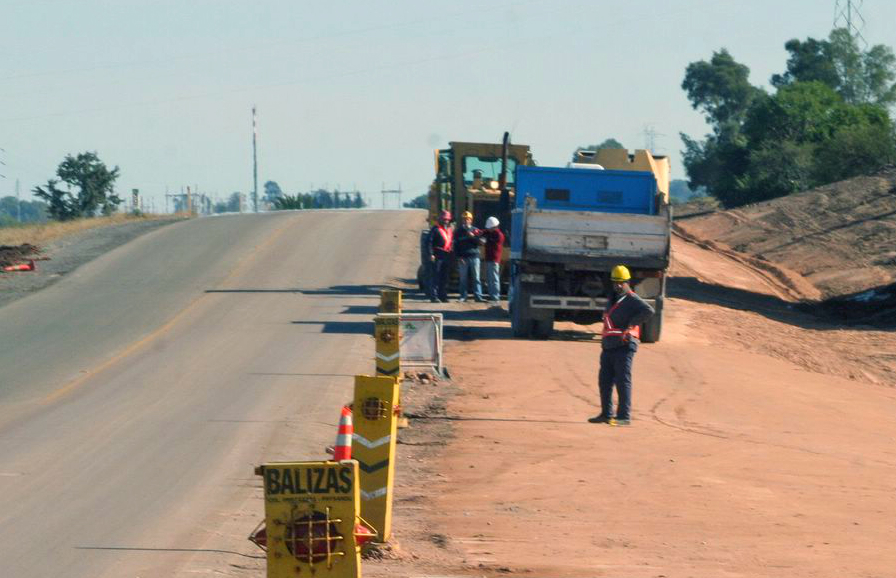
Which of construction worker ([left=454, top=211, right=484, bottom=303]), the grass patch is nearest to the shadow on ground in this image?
construction worker ([left=454, top=211, right=484, bottom=303])

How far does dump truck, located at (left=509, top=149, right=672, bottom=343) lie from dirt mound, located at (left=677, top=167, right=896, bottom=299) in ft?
59.2

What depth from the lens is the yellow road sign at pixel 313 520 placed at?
7.19 m

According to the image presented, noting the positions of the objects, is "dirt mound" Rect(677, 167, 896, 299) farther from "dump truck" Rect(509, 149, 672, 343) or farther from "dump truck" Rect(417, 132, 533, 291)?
"dump truck" Rect(509, 149, 672, 343)

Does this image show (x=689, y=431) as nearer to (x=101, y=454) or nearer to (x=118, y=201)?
(x=101, y=454)

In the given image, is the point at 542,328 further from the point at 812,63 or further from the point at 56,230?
the point at 812,63

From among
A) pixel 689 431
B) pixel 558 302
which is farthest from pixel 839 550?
pixel 558 302

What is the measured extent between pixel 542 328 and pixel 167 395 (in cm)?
819

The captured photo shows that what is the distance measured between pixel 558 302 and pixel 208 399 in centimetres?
783

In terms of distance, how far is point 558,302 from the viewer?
2292cm

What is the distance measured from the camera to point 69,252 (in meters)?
40.6

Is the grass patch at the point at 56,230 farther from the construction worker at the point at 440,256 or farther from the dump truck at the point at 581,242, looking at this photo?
the dump truck at the point at 581,242

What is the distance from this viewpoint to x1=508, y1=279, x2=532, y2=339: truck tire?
75.7 feet

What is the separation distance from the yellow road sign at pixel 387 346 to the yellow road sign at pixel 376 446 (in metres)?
6.25

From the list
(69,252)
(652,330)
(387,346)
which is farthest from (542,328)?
(69,252)
